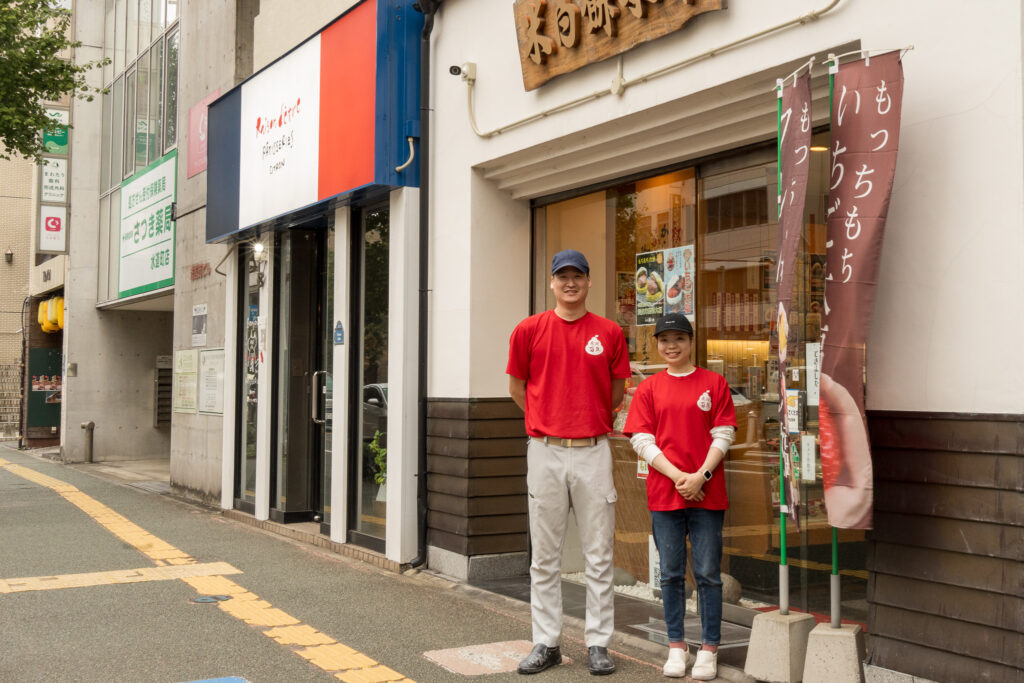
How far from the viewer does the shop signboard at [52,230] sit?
20.5m

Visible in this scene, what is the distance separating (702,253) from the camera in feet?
22.2

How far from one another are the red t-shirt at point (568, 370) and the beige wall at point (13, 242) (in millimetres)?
34731

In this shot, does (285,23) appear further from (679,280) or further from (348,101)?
(679,280)

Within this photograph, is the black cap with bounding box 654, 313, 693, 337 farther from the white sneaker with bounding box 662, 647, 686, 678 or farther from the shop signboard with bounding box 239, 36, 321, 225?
the shop signboard with bounding box 239, 36, 321, 225

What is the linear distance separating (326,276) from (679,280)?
16.5 ft

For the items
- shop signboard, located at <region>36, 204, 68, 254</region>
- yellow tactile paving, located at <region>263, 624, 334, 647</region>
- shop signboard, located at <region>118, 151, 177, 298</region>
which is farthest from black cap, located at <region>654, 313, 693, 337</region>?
shop signboard, located at <region>36, 204, 68, 254</region>

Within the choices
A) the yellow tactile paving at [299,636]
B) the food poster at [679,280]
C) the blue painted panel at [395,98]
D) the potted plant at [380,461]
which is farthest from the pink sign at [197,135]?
the yellow tactile paving at [299,636]

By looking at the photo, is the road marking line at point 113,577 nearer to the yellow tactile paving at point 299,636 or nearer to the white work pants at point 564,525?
the yellow tactile paving at point 299,636

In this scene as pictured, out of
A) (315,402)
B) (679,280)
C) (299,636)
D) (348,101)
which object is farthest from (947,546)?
(315,402)

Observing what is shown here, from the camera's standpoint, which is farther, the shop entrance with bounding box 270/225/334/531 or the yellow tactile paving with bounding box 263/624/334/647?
the shop entrance with bounding box 270/225/334/531

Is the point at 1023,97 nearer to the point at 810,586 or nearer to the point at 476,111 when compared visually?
the point at 810,586

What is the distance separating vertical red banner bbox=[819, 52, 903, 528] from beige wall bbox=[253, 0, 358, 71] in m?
7.12

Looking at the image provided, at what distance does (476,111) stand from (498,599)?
3699 millimetres

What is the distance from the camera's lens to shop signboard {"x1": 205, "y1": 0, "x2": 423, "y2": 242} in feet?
28.2
